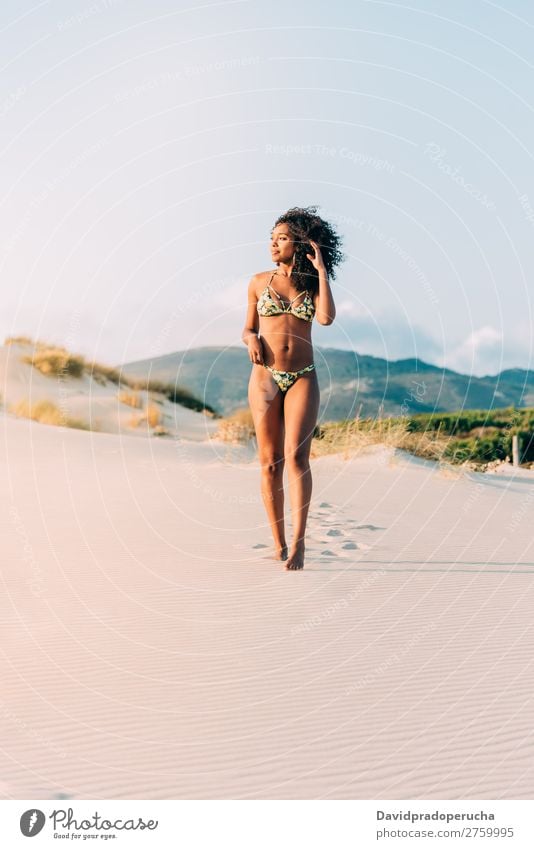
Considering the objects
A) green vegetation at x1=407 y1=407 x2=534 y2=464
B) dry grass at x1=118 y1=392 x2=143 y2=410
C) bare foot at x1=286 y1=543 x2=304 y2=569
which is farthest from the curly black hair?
dry grass at x1=118 y1=392 x2=143 y2=410

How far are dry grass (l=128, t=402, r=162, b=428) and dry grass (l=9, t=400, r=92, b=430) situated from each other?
1105 mm

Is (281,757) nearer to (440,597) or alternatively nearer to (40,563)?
(440,597)

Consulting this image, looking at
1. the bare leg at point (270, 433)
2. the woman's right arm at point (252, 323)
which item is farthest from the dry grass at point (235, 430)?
the woman's right arm at point (252, 323)

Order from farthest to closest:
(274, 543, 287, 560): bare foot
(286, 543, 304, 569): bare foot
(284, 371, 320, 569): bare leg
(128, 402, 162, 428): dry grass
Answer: (128, 402, 162, 428): dry grass → (274, 543, 287, 560): bare foot → (286, 543, 304, 569): bare foot → (284, 371, 320, 569): bare leg

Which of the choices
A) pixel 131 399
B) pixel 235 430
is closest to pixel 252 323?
pixel 235 430

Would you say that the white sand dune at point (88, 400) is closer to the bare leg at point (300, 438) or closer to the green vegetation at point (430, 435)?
the green vegetation at point (430, 435)

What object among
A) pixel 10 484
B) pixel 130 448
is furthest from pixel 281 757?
pixel 130 448

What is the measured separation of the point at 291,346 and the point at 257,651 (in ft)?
9.78

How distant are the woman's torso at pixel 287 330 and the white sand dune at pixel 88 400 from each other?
1294 cm

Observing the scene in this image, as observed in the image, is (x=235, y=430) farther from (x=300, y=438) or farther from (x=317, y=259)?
(x=317, y=259)

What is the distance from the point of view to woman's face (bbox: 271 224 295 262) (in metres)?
8.59

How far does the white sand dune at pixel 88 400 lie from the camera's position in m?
22.4

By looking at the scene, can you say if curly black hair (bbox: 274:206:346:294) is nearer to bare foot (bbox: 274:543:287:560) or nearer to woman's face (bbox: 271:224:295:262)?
woman's face (bbox: 271:224:295:262)

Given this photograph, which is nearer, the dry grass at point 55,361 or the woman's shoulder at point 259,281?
the woman's shoulder at point 259,281
